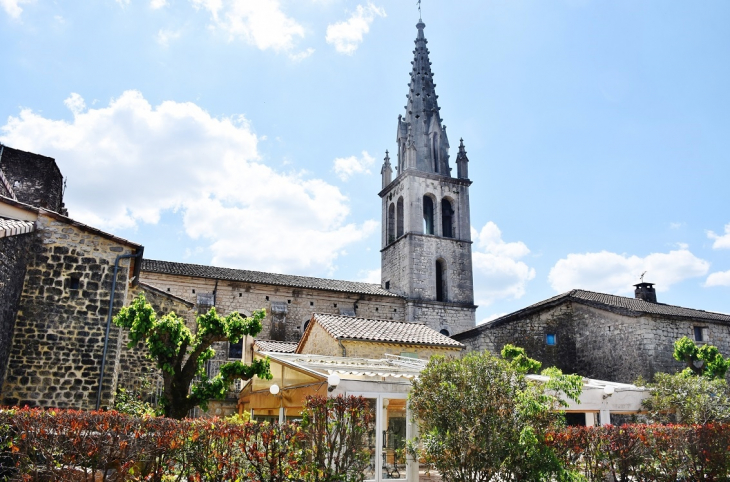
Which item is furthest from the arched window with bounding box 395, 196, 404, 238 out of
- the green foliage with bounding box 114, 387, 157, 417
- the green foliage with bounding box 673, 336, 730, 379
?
the green foliage with bounding box 114, 387, 157, 417

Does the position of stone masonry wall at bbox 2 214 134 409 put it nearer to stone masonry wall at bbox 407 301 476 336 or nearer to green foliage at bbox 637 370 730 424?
green foliage at bbox 637 370 730 424

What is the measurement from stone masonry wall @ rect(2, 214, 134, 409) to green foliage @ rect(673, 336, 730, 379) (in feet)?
57.1

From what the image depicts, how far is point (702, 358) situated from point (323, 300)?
17156 mm

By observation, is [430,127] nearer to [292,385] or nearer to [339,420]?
[292,385]

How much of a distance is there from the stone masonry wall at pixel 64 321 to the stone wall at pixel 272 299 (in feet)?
46.3

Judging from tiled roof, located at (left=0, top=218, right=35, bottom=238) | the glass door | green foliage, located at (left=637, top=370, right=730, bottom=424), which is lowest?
the glass door

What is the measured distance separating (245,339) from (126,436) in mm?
17818

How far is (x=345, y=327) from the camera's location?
63.6ft

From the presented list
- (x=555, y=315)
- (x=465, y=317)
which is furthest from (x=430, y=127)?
(x=555, y=315)

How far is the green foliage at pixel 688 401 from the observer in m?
12.2

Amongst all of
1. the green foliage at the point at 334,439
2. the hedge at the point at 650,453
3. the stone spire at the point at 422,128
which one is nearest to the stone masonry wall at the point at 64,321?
the green foliage at the point at 334,439

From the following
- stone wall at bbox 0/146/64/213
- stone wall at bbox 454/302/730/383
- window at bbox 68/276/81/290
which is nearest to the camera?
window at bbox 68/276/81/290

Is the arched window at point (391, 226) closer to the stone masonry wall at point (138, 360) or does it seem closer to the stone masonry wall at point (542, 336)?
the stone masonry wall at point (542, 336)

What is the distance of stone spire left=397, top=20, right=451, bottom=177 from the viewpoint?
35.6 meters
